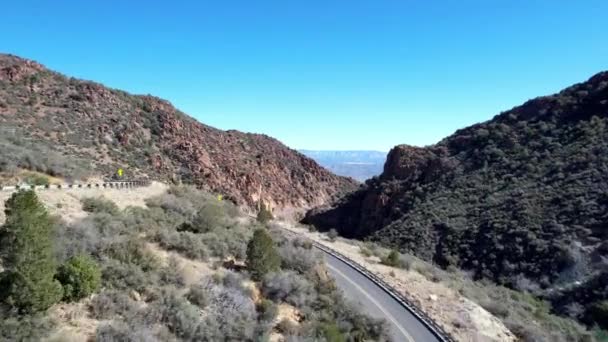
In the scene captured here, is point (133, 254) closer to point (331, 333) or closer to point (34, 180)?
point (331, 333)

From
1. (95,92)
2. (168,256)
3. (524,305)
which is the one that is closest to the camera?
(168,256)

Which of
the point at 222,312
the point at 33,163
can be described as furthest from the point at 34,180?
the point at 222,312

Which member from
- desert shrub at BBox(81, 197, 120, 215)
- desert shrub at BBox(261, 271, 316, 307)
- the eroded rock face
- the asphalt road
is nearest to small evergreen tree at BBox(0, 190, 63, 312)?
desert shrub at BBox(81, 197, 120, 215)

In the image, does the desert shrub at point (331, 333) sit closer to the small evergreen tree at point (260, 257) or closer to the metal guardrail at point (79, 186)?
the small evergreen tree at point (260, 257)

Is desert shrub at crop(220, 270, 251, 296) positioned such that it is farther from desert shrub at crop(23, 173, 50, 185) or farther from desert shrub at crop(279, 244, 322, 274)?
desert shrub at crop(23, 173, 50, 185)

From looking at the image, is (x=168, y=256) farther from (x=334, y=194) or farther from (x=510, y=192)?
(x=334, y=194)

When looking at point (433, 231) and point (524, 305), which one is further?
point (433, 231)

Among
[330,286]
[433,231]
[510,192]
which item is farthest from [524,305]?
[510,192]
